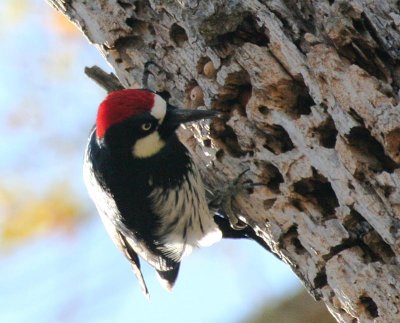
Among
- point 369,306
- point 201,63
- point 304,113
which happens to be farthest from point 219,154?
point 369,306

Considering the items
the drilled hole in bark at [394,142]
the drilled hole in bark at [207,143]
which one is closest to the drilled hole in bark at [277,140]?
the drilled hole in bark at [207,143]

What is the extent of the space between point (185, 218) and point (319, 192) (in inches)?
48.6

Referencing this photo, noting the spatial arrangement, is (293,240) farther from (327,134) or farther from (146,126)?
(146,126)

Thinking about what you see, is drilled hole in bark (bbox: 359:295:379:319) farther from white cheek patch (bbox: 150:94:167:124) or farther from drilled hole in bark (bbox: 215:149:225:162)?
white cheek patch (bbox: 150:94:167:124)

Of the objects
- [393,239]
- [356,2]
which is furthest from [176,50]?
[393,239]

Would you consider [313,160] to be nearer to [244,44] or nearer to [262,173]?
[262,173]

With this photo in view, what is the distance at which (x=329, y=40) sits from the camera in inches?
117

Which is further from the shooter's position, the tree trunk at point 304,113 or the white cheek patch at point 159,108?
the white cheek patch at point 159,108

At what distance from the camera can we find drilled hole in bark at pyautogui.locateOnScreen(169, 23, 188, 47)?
345cm

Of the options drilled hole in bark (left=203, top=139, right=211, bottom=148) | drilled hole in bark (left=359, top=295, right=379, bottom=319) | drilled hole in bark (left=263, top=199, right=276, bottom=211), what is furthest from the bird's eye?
drilled hole in bark (left=359, top=295, right=379, bottom=319)

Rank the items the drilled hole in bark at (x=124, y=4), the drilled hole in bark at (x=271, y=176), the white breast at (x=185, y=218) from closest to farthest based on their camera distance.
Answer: the drilled hole in bark at (x=271, y=176)
the drilled hole in bark at (x=124, y=4)
the white breast at (x=185, y=218)

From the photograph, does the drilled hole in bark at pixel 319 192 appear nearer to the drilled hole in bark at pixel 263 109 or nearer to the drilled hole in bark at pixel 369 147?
the drilled hole in bark at pixel 369 147

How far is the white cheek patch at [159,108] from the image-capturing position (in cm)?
348

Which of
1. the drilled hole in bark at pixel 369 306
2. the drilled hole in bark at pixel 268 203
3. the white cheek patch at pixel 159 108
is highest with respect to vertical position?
the white cheek patch at pixel 159 108
